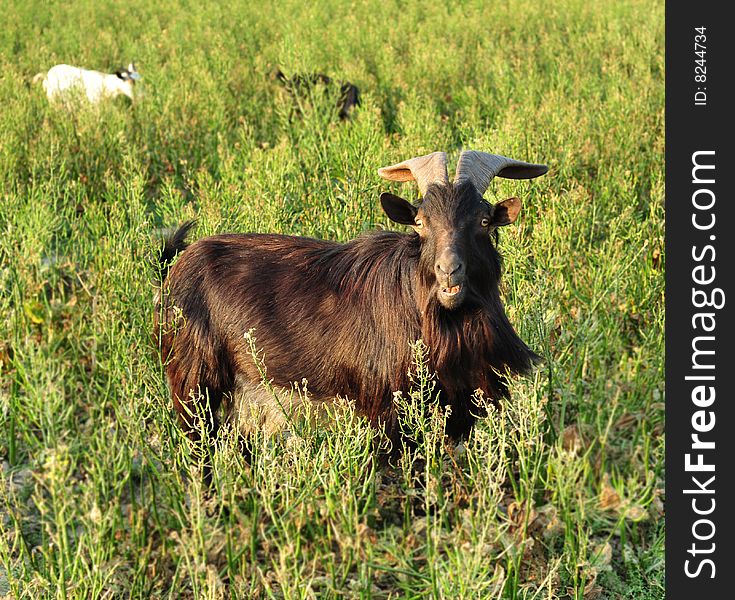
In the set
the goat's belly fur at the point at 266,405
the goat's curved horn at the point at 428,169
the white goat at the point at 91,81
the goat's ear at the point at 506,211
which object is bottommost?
the goat's belly fur at the point at 266,405

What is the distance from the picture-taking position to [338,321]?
11.4 feet

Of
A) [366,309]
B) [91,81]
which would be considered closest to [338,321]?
[366,309]

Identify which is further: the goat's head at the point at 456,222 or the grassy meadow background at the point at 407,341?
the goat's head at the point at 456,222

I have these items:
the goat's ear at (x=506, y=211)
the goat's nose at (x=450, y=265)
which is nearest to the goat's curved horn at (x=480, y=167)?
the goat's ear at (x=506, y=211)

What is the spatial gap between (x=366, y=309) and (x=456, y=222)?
63 centimetres

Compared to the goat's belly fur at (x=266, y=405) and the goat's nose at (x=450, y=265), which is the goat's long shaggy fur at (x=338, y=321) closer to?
the goat's belly fur at (x=266, y=405)

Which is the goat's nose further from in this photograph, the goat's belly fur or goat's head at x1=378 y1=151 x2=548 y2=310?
the goat's belly fur

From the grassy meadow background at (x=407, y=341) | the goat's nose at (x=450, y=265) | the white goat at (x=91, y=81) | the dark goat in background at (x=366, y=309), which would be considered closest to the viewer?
the grassy meadow background at (x=407, y=341)

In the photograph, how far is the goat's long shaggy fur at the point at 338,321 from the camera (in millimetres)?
3230

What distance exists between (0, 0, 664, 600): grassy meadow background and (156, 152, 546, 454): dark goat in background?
0.21 metres

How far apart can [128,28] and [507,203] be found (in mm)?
12525

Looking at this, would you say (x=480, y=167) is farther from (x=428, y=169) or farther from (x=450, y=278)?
(x=450, y=278)

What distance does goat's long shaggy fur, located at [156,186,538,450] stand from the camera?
323 cm
